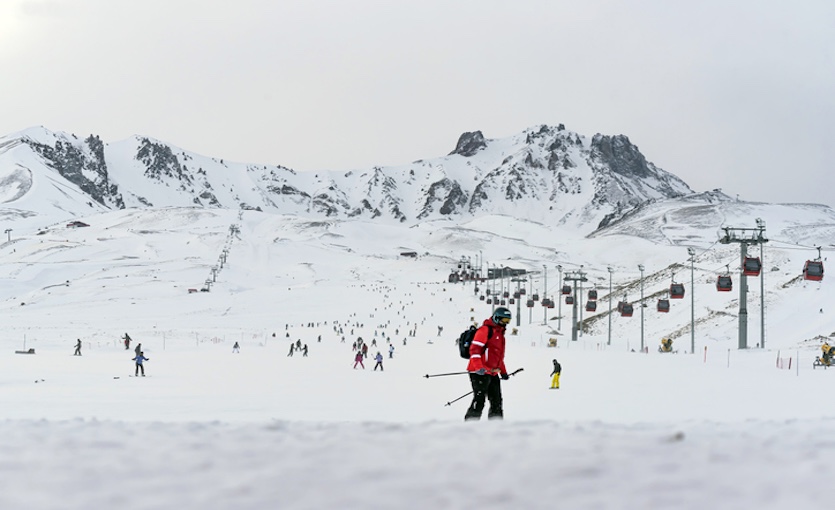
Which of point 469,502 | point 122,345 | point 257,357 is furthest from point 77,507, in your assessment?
point 122,345

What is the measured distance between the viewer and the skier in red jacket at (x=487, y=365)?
10.3 m

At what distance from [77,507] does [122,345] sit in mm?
48139

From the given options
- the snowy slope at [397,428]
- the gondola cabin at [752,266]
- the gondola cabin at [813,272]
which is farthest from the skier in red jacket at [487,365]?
the gondola cabin at [813,272]

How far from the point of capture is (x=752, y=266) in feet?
129

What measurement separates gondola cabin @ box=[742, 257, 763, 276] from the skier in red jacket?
1264 inches

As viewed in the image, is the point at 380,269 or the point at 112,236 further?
the point at 112,236

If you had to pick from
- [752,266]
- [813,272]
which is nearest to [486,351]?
[752,266]

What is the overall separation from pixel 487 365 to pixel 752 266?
32.7 meters

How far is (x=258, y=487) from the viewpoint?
15.6 ft

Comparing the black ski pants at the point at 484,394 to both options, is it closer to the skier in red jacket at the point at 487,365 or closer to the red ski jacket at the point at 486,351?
the skier in red jacket at the point at 487,365

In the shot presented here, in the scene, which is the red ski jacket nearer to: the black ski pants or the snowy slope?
the black ski pants

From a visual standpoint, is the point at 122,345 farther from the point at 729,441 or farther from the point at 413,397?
the point at 729,441

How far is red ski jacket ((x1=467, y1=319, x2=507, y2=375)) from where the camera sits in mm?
10289

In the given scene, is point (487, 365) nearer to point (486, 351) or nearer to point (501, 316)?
point (486, 351)
